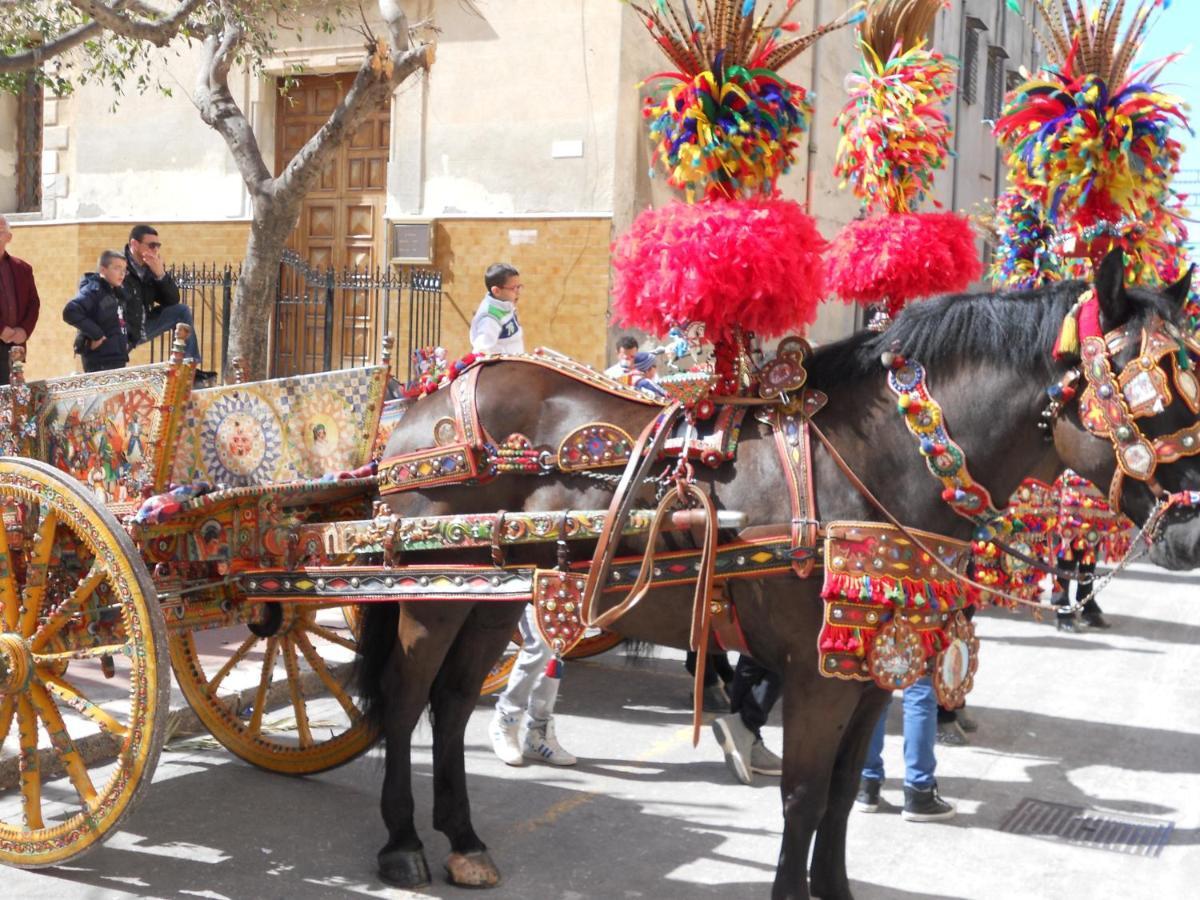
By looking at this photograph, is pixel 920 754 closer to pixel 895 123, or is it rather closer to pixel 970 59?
pixel 895 123

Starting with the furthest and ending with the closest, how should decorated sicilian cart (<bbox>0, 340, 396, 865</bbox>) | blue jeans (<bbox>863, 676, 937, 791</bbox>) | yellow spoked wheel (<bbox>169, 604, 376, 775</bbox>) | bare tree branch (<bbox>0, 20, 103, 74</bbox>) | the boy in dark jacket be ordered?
bare tree branch (<bbox>0, 20, 103, 74</bbox>) → the boy in dark jacket → blue jeans (<bbox>863, 676, 937, 791</bbox>) → yellow spoked wheel (<bbox>169, 604, 376, 775</bbox>) → decorated sicilian cart (<bbox>0, 340, 396, 865</bbox>)

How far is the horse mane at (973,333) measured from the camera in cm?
374

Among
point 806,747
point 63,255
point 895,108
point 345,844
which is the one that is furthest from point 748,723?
point 63,255

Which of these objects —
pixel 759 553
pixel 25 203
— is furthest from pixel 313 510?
pixel 25 203

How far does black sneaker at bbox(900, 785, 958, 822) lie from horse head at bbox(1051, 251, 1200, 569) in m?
2.01

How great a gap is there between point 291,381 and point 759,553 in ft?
6.86

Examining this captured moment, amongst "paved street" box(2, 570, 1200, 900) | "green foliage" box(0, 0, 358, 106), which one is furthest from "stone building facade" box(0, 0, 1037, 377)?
"paved street" box(2, 570, 1200, 900)

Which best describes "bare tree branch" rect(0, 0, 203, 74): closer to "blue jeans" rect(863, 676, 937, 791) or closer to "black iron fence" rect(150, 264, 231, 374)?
"black iron fence" rect(150, 264, 231, 374)

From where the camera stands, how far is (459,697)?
4.71 meters

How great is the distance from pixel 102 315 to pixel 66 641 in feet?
12.0

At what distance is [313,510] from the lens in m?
4.95

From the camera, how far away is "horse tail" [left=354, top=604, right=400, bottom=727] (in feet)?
15.2

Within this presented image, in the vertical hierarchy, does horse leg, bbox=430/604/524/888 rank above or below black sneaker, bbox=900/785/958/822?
above

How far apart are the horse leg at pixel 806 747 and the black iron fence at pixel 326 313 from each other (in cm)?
978
